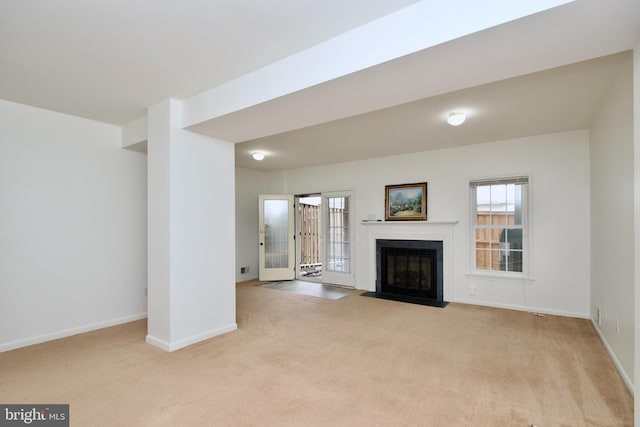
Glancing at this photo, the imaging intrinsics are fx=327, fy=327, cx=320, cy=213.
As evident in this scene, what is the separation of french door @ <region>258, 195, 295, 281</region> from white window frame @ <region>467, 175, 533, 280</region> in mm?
3631

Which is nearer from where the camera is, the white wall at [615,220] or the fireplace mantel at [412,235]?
the white wall at [615,220]

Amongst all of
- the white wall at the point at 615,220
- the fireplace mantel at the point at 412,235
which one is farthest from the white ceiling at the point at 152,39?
the fireplace mantel at the point at 412,235

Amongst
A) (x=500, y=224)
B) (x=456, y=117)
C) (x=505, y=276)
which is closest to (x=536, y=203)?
(x=500, y=224)

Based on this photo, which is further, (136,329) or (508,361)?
(136,329)

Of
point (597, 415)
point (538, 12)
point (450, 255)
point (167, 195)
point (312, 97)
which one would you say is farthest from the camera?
point (450, 255)

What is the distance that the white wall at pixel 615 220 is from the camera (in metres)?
2.48

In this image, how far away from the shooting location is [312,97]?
247 cm

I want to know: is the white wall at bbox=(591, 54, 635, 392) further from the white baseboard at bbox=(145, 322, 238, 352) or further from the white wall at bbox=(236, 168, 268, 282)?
the white wall at bbox=(236, 168, 268, 282)

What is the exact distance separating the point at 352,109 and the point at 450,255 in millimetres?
3404

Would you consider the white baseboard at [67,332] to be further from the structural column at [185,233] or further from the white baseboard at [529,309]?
the white baseboard at [529,309]

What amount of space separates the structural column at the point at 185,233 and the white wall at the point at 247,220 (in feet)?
10.8

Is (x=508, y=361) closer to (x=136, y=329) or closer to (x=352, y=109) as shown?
(x=352, y=109)

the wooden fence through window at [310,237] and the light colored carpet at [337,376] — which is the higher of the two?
the wooden fence through window at [310,237]

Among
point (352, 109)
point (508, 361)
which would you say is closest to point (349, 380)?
point (508, 361)
